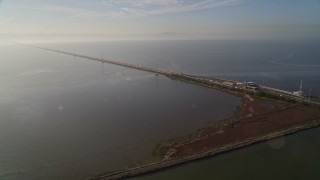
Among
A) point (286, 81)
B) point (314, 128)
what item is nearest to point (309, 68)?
point (286, 81)

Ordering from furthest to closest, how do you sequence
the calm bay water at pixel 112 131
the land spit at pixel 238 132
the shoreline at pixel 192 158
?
1. the land spit at pixel 238 132
2. the calm bay water at pixel 112 131
3. the shoreline at pixel 192 158

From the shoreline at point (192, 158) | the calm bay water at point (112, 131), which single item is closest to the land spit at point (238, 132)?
the shoreline at point (192, 158)

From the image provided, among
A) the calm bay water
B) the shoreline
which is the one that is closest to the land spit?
the shoreline

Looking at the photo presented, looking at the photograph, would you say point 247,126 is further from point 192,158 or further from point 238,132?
point 192,158

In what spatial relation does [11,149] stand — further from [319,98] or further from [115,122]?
[319,98]

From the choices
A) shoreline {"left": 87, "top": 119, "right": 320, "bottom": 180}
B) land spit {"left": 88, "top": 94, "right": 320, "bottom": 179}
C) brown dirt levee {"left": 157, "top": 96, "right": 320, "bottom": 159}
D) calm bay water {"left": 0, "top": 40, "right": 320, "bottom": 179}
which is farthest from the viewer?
brown dirt levee {"left": 157, "top": 96, "right": 320, "bottom": 159}

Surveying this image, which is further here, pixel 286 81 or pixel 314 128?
pixel 286 81

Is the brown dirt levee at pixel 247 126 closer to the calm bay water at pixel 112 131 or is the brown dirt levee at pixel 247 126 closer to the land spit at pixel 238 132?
the land spit at pixel 238 132

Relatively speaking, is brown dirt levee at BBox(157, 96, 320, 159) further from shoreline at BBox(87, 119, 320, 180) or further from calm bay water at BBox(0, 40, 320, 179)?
calm bay water at BBox(0, 40, 320, 179)
